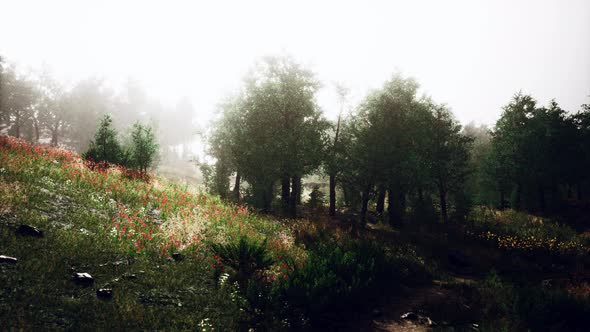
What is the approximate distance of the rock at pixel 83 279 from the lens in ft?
22.7

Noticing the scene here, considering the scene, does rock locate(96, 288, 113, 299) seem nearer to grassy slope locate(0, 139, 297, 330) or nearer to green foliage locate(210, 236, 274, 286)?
grassy slope locate(0, 139, 297, 330)

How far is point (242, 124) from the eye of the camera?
71.5 ft

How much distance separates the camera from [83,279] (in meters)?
6.95

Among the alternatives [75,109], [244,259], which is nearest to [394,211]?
[244,259]

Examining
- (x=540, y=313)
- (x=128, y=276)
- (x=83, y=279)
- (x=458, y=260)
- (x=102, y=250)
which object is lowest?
(x=458, y=260)

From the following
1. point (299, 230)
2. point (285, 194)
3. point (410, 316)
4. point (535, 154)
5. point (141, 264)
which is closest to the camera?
point (410, 316)

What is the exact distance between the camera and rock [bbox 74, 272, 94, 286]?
22.7 ft

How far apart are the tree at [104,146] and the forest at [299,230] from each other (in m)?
0.09

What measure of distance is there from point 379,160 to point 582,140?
28.8m

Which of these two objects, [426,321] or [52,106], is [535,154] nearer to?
[426,321]

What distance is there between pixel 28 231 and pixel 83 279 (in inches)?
108

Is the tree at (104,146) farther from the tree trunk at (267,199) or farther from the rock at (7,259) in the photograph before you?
the rock at (7,259)

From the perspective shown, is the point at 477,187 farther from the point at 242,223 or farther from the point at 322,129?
the point at 242,223

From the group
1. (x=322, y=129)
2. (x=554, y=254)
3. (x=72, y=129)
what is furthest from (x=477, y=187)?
(x=72, y=129)
